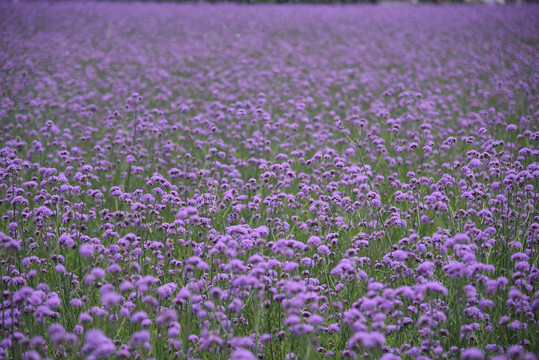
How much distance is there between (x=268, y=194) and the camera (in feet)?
16.6

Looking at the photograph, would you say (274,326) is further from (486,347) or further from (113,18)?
(113,18)

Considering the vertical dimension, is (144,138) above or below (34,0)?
below

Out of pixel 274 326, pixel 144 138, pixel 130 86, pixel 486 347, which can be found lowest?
pixel 274 326

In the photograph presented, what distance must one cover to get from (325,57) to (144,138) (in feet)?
26.6

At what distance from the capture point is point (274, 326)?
120 inches

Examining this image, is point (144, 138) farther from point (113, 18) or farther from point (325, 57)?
point (113, 18)

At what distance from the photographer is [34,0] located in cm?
2552

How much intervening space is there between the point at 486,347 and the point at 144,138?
211 inches

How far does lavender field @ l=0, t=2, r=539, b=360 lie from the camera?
8.55ft

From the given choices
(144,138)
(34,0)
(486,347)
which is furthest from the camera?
(34,0)

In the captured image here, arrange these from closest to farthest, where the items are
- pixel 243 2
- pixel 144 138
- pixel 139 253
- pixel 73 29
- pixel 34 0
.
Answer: pixel 139 253 → pixel 144 138 → pixel 73 29 → pixel 34 0 → pixel 243 2

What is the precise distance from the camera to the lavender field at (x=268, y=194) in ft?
8.55

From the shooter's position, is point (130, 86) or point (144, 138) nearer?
point (144, 138)

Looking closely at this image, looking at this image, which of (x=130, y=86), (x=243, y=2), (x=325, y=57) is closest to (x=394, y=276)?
(x=130, y=86)
